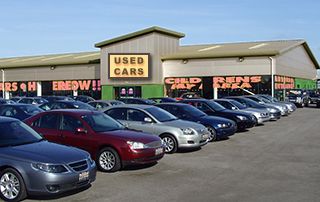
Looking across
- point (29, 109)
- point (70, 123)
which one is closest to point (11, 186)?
point (70, 123)

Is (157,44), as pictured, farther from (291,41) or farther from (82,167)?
(82,167)

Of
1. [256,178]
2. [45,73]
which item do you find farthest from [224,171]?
[45,73]

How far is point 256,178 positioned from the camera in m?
9.44

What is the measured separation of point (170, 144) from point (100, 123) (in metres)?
2.97

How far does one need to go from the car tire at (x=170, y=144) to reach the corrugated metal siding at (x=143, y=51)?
32.6m

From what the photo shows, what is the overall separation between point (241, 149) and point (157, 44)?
108 ft

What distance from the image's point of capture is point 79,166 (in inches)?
311

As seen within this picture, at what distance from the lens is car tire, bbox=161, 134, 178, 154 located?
13.4 metres

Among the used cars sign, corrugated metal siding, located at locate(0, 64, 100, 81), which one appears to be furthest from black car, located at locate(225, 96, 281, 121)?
corrugated metal siding, located at locate(0, 64, 100, 81)

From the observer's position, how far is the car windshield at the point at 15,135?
27.2 ft

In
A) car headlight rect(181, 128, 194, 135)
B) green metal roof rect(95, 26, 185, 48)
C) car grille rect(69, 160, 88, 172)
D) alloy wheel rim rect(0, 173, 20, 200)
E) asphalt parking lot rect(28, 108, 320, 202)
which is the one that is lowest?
asphalt parking lot rect(28, 108, 320, 202)

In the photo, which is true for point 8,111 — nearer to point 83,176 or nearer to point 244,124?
point 244,124

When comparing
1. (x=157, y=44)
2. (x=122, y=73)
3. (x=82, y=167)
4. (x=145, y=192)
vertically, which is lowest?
(x=145, y=192)

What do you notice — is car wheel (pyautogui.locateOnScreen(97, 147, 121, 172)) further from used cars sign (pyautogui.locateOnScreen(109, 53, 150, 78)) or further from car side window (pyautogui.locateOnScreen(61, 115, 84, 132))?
used cars sign (pyautogui.locateOnScreen(109, 53, 150, 78))
